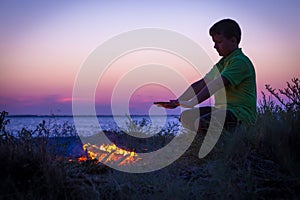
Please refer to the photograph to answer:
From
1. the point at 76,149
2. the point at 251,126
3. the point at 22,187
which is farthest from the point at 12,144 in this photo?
the point at 251,126

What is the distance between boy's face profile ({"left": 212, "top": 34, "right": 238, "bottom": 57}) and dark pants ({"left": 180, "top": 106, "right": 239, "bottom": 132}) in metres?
0.85

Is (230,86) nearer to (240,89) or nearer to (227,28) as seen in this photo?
(240,89)

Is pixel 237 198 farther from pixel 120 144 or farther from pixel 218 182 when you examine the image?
pixel 120 144

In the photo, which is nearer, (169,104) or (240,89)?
(169,104)

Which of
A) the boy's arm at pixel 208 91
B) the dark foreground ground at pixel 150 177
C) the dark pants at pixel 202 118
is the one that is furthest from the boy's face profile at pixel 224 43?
the dark foreground ground at pixel 150 177

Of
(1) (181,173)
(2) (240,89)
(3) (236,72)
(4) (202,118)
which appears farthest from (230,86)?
(1) (181,173)

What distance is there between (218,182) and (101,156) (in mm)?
1779

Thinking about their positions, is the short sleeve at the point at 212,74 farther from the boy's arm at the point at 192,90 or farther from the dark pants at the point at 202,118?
the dark pants at the point at 202,118

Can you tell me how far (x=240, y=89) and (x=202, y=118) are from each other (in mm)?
656

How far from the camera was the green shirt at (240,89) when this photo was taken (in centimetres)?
455

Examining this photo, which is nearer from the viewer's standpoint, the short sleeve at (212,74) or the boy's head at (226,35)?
the boy's head at (226,35)

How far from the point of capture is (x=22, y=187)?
331 centimetres

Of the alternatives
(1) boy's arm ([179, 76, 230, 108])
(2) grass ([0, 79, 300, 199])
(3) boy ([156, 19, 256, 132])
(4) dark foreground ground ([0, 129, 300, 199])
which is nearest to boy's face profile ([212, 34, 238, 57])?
(3) boy ([156, 19, 256, 132])

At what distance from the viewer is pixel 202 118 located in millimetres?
4742
